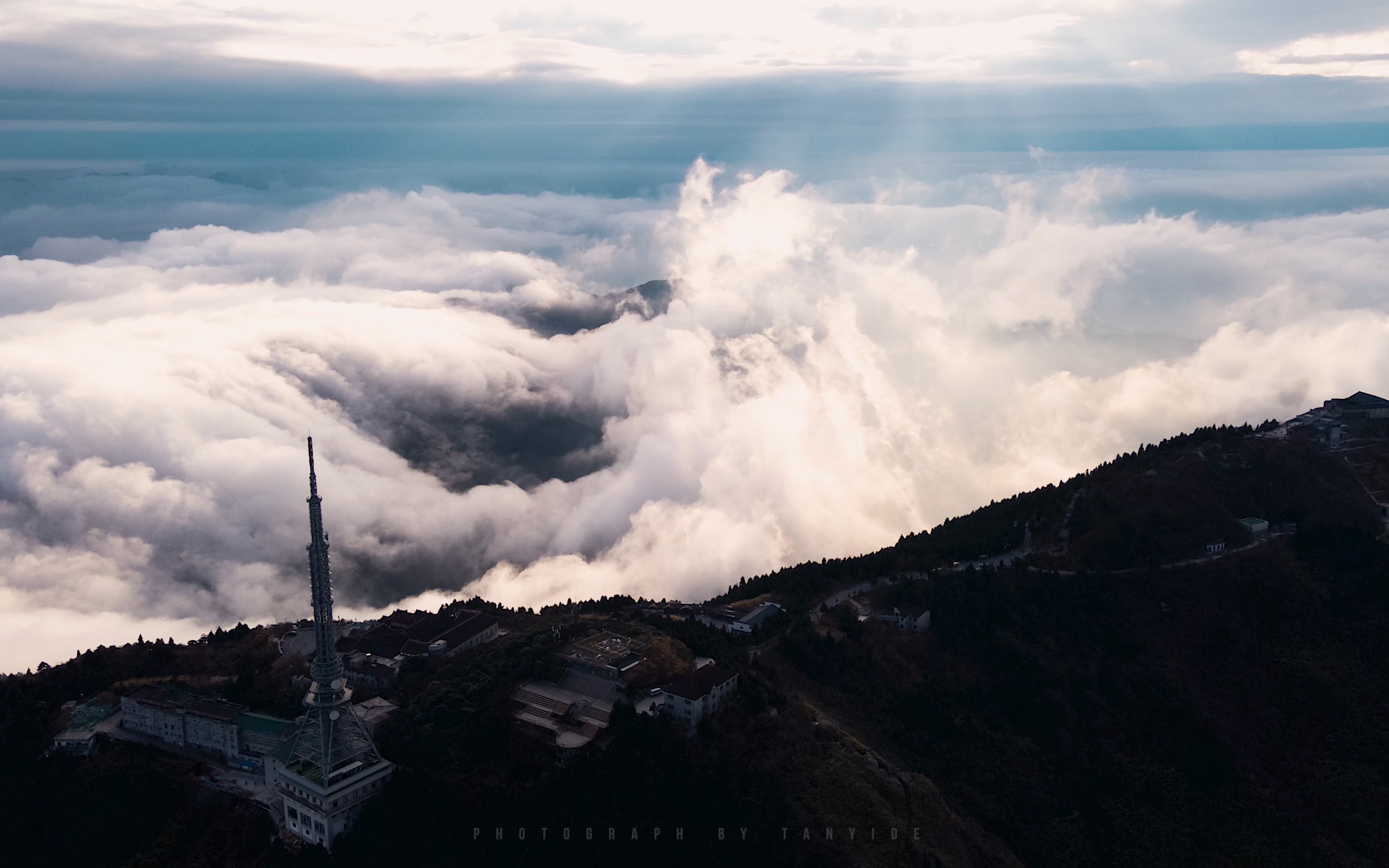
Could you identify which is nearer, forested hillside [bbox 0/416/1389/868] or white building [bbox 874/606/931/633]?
forested hillside [bbox 0/416/1389/868]

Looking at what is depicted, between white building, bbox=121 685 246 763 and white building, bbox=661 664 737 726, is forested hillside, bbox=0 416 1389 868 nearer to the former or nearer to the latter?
white building, bbox=661 664 737 726

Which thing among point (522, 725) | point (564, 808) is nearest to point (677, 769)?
point (564, 808)

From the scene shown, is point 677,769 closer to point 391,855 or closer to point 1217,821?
point 391,855

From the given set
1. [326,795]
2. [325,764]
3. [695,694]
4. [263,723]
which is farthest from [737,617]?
[326,795]

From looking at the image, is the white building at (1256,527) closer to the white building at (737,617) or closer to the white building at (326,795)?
the white building at (737,617)

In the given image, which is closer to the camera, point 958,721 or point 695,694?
point 695,694

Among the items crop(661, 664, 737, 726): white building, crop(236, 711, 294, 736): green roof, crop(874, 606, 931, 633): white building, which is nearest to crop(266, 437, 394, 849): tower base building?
crop(236, 711, 294, 736): green roof

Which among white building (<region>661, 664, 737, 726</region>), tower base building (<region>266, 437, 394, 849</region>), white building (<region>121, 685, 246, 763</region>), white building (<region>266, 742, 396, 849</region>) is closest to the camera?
white building (<region>266, 742, 396, 849</region>)

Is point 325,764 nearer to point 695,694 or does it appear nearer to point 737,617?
point 695,694
